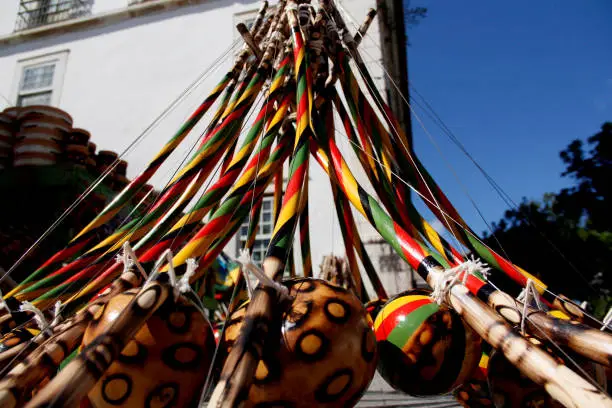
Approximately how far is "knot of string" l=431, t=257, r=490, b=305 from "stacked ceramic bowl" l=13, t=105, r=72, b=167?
4862 mm

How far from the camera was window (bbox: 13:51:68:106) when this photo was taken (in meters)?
8.89

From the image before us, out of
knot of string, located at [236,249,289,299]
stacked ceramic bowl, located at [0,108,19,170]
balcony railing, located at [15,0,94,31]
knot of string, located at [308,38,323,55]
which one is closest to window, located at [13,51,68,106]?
balcony railing, located at [15,0,94,31]

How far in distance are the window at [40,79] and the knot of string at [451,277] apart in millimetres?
9728

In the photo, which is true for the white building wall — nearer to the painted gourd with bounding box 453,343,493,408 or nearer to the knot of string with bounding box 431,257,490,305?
the painted gourd with bounding box 453,343,493,408

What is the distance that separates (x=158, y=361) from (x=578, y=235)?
Answer: 474 inches

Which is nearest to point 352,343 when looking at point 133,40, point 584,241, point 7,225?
point 7,225

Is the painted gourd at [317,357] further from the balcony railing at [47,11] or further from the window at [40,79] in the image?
the balcony railing at [47,11]

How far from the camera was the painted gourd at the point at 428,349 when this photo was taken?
1259 mm

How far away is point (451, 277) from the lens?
3.88 ft

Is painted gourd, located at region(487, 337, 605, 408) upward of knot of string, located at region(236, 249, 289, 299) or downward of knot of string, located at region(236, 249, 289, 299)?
downward

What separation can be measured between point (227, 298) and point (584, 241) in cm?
961

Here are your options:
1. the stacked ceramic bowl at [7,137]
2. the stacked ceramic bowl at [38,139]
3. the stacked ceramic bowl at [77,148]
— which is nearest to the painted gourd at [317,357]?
the stacked ceramic bowl at [77,148]

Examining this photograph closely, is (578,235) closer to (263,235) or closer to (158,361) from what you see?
(263,235)

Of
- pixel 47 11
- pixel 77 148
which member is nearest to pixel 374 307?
pixel 77 148
